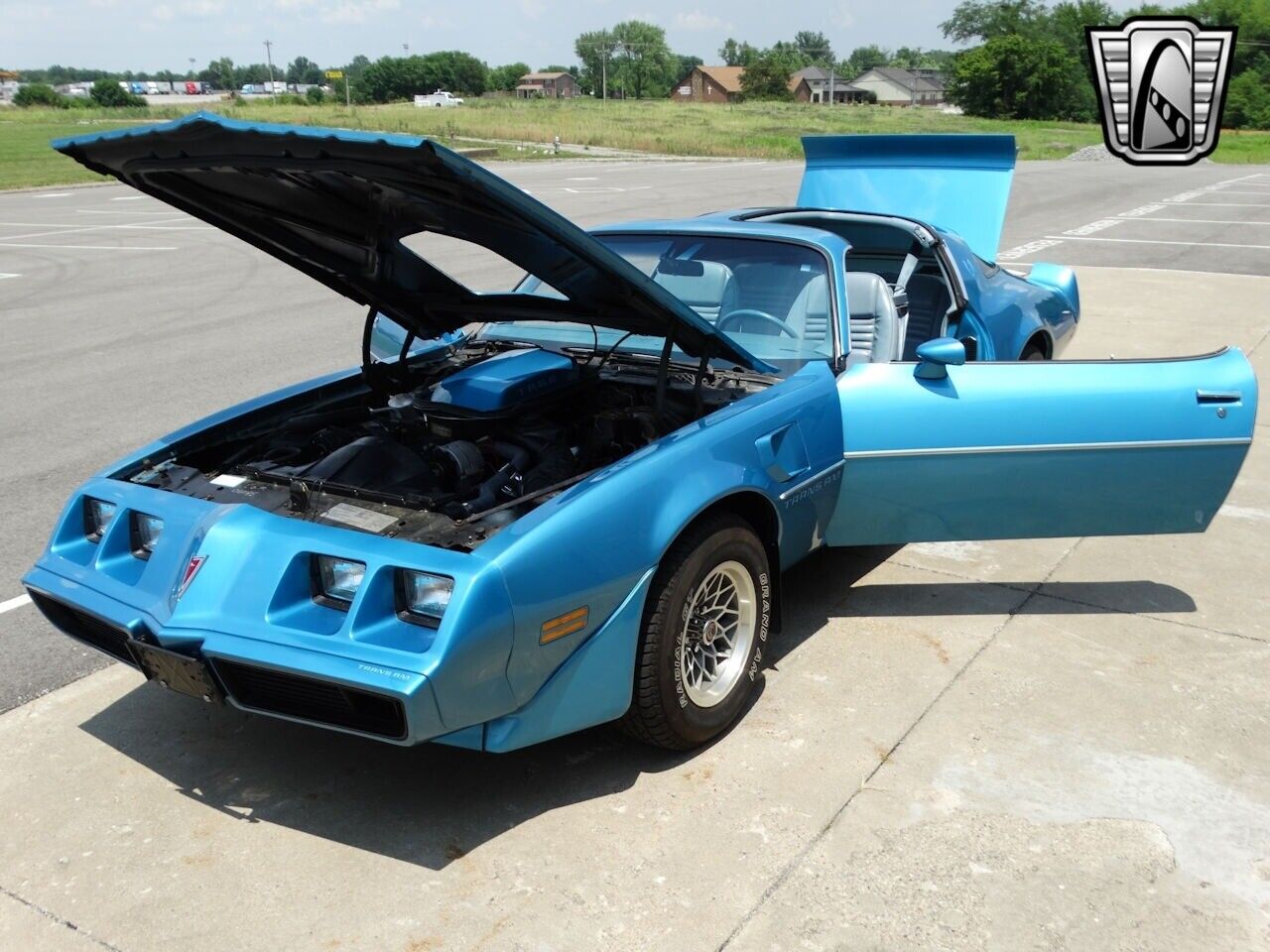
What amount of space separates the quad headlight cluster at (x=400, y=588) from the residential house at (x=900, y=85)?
5578 inches

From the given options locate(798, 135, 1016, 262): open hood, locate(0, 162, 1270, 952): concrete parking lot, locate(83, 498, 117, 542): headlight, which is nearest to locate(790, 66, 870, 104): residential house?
locate(798, 135, 1016, 262): open hood

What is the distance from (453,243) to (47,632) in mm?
11896

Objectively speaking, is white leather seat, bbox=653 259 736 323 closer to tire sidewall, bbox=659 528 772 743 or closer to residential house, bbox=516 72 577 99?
tire sidewall, bbox=659 528 772 743

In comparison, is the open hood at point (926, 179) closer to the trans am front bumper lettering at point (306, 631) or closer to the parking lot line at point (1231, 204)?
the trans am front bumper lettering at point (306, 631)

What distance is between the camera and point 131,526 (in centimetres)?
340

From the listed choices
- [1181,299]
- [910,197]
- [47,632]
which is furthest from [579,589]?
[1181,299]

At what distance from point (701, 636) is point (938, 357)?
4.50ft

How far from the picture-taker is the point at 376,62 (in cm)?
12575

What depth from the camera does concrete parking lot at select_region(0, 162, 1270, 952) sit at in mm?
2795

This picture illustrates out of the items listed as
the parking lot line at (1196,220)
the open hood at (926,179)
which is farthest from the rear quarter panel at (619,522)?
the parking lot line at (1196,220)

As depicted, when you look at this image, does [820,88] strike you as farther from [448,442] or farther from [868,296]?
[448,442]

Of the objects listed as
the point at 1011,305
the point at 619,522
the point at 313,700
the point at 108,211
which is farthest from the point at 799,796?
the point at 108,211

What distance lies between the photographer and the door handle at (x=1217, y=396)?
4121 mm

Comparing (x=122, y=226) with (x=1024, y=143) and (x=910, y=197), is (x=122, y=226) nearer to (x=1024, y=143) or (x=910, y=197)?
(x=910, y=197)
